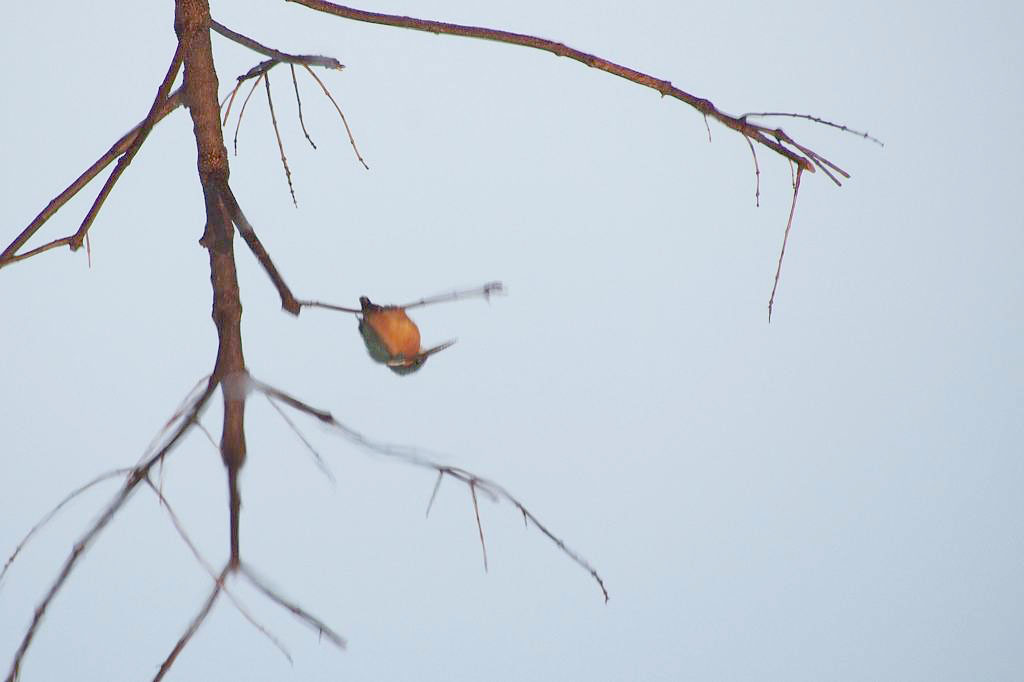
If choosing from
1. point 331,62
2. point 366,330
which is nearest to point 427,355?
point 366,330

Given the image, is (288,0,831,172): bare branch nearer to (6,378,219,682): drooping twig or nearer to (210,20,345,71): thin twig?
(210,20,345,71): thin twig

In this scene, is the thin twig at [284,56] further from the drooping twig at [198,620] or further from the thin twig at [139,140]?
the drooping twig at [198,620]

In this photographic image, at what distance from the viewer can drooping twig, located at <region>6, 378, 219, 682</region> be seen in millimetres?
408

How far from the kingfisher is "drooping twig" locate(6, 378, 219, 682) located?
0.08 meters

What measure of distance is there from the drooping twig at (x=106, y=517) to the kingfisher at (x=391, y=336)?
0.08m

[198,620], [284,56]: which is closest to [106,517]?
[198,620]

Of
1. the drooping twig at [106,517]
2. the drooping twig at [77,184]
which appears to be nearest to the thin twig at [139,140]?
the drooping twig at [77,184]

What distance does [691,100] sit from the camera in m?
0.49

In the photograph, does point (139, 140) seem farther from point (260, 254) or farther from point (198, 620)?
point (198, 620)

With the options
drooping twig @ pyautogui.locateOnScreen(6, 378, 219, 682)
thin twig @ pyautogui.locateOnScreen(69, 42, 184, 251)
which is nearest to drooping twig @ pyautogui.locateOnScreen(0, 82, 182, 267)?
thin twig @ pyautogui.locateOnScreen(69, 42, 184, 251)

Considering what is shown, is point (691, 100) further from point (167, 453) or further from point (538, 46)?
point (167, 453)

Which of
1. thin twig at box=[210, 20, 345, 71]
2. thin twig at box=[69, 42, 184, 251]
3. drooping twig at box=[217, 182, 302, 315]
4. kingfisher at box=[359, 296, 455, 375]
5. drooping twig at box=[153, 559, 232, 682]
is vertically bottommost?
drooping twig at box=[153, 559, 232, 682]

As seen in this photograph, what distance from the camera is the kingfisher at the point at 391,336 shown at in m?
0.48

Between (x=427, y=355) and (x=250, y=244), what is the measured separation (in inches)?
3.9
